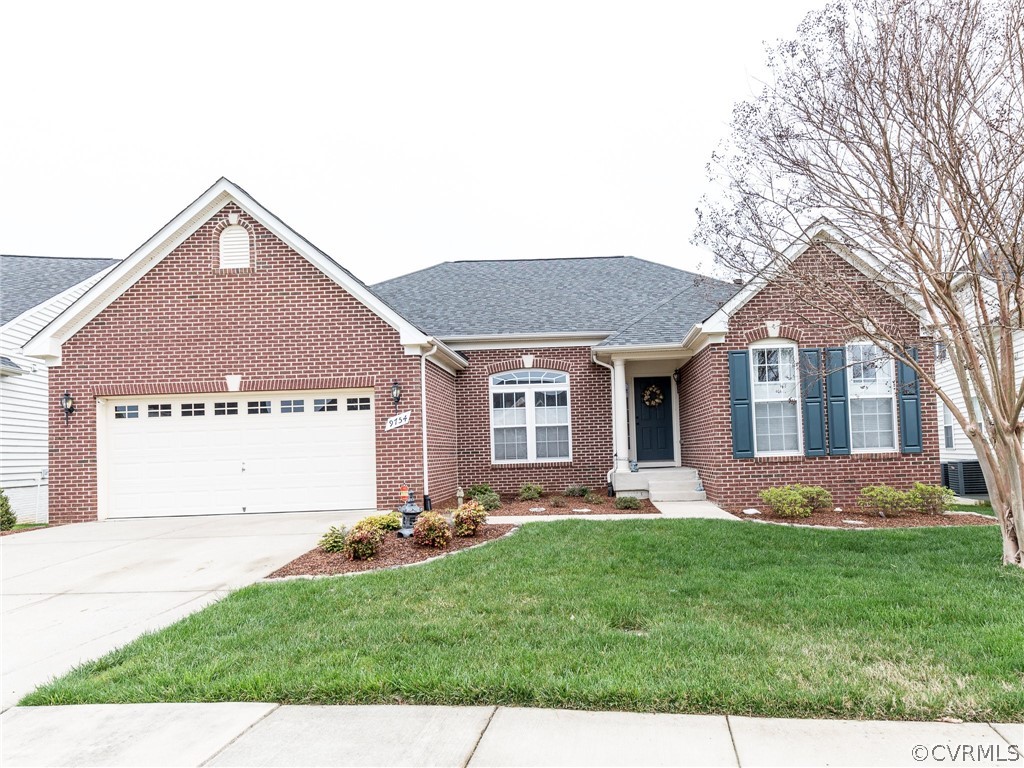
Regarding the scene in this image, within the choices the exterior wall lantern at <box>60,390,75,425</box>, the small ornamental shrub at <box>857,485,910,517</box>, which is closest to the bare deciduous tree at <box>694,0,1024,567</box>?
the small ornamental shrub at <box>857,485,910,517</box>

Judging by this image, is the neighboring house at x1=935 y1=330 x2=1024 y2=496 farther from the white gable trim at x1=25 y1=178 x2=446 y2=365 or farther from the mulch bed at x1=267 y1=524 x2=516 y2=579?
the white gable trim at x1=25 y1=178 x2=446 y2=365

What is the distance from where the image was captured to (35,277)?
19.7 m

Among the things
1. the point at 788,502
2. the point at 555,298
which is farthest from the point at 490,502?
the point at 555,298

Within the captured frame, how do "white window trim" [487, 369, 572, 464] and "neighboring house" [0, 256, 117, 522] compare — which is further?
"neighboring house" [0, 256, 117, 522]

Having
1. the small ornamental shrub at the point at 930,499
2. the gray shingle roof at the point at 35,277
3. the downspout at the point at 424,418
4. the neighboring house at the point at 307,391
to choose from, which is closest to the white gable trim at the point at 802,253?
the neighboring house at the point at 307,391

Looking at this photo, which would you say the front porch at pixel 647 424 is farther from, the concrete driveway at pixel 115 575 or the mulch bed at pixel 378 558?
the concrete driveway at pixel 115 575

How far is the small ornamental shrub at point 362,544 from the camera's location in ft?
26.3

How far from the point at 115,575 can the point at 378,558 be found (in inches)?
117

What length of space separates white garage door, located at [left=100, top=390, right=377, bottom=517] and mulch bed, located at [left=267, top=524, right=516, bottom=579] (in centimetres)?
395

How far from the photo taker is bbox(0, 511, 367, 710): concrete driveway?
529 centimetres

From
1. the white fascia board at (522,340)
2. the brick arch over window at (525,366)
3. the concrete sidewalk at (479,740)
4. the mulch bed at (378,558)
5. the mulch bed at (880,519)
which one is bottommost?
the mulch bed at (880,519)

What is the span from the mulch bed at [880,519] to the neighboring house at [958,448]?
2.82 m

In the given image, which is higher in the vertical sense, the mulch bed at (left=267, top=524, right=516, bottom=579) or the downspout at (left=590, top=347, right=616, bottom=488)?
the downspout at (left=590, top=347, right=616, bottom=488)

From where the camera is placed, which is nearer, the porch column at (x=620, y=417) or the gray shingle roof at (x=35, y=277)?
the porch column at (x=620, y=417)
